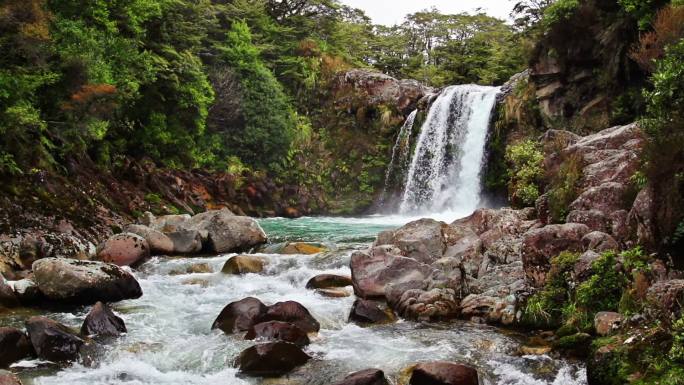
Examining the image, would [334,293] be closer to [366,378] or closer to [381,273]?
[381,273]

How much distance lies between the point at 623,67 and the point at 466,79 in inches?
807

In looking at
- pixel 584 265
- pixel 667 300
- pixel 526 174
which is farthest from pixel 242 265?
pixel 667 300

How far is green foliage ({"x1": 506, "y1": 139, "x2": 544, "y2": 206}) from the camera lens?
15.8 m

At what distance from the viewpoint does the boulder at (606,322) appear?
25.5ft

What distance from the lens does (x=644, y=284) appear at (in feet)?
26.5

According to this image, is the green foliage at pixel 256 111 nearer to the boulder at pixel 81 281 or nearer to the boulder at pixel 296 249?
the boulder at pixel 296 249

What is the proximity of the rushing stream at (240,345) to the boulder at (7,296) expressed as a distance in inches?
20.4

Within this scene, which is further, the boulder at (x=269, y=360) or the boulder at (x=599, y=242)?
the boulder at (x=599, y=242)

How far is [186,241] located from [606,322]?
12040mm

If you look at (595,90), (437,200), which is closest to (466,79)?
(437,200)

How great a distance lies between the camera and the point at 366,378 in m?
7.21

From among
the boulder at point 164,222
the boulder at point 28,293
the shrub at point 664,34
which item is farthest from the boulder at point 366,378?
the boulder at point 164,222

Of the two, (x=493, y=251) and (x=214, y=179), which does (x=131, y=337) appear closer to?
(x=493, y=251)

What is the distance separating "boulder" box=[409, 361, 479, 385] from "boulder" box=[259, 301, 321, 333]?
8.74ft
